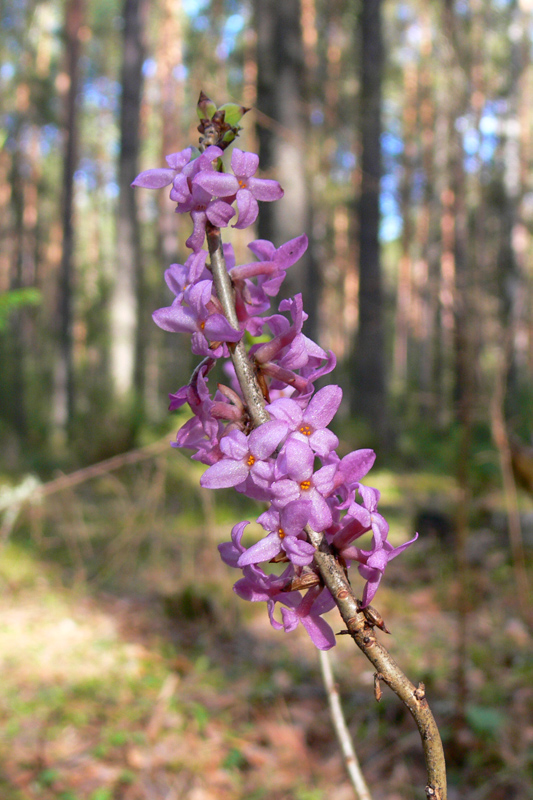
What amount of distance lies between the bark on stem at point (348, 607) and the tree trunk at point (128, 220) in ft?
35.3

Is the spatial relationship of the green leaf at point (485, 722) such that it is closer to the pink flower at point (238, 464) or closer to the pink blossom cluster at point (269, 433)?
the pink blossom cluster at point (269, 433)

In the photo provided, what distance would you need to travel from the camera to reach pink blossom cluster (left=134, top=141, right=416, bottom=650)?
27.4 inches

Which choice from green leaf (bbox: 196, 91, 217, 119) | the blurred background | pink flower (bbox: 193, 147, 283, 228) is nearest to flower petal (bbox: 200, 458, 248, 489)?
pink flower (bbox: 193, 147, 283, 228)

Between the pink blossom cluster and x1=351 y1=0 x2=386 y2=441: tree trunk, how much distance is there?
32.3 feet

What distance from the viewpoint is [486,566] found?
17.6 ft

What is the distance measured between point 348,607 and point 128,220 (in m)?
12.8

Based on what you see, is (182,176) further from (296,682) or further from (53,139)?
(53,139)

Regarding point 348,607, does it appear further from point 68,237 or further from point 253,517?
point 68,237

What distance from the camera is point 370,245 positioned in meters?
10.7

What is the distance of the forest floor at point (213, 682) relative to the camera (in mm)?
2889

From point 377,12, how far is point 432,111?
13734mm

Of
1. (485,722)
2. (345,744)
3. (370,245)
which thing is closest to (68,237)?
(370,245)

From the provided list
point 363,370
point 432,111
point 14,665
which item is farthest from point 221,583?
point 432,111

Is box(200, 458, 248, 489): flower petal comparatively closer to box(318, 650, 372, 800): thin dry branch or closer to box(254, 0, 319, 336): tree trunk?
box(318, 650, 372, 800): thin dry branch
